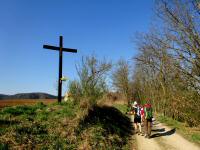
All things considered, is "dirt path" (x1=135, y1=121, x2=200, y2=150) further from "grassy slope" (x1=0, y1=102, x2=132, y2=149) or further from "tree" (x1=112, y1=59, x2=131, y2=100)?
"tree" (x1=112, y1=59, x2=131, y2=100)

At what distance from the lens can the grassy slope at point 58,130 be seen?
1022 centimetres

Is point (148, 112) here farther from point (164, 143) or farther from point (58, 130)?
point (58, 130)

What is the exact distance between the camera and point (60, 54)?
2059 cm

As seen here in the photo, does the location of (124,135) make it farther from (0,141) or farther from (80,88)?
(0,141)

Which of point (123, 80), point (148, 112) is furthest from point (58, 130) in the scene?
point (123, 80)

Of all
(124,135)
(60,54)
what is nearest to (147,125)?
(124,135)

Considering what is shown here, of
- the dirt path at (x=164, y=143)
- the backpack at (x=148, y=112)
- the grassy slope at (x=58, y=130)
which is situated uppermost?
the backpack at (x=148, y=112)

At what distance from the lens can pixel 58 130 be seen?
480 inches

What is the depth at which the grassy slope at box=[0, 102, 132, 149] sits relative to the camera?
10219 millimetres

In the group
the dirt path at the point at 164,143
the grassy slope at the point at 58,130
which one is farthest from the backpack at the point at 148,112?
the grassy slope at the point at 58,130

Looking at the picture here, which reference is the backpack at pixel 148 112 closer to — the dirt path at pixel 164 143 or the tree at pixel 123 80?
the dirt path at pixel 164 143

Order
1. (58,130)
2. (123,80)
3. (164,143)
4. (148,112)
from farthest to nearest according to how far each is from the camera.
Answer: (123,80)
(148,112)
(164,143)
(58,130)

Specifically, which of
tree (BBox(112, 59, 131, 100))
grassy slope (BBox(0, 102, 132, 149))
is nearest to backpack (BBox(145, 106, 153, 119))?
grassy slope (BBox(0, 102, 132, 149))

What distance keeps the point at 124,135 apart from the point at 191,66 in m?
7.09
